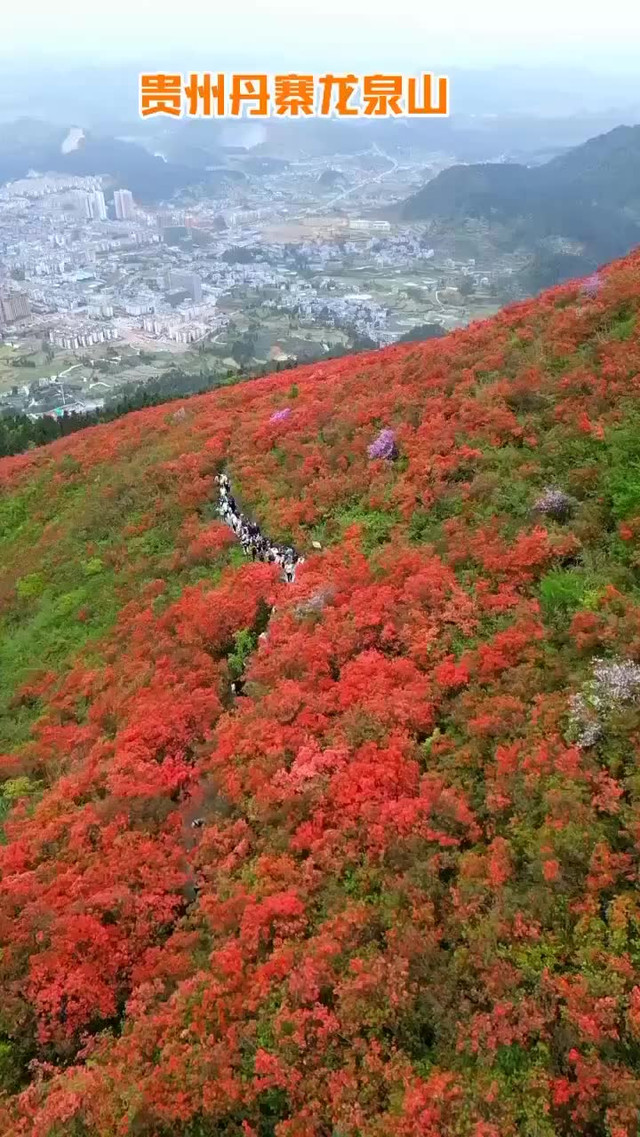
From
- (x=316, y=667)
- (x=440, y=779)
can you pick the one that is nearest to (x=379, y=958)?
(x=440, y=779)

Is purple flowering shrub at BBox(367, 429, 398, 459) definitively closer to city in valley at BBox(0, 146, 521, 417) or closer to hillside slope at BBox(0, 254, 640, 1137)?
hillside slope at BBox(0, 254, 640, 1137)

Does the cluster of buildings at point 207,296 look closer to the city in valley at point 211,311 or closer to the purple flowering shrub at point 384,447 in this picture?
the city in valley at point 211,311

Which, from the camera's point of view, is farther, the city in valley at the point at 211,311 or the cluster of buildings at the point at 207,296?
the cluster of buildings at the point at 207,296

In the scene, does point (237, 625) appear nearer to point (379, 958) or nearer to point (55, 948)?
point (55, 948)

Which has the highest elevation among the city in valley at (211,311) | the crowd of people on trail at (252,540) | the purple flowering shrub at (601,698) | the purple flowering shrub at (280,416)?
the purple flowering shrub at (601,698)

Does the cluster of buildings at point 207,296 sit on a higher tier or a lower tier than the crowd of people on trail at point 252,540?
lower

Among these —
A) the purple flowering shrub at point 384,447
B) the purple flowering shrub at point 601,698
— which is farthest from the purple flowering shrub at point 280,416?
the purple flowering shrub at point 601,698

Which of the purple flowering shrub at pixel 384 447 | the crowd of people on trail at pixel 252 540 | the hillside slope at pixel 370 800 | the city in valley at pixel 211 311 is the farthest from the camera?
the city in valley at pixel 211 311

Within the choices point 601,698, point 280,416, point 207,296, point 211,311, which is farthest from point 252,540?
point 207,296
